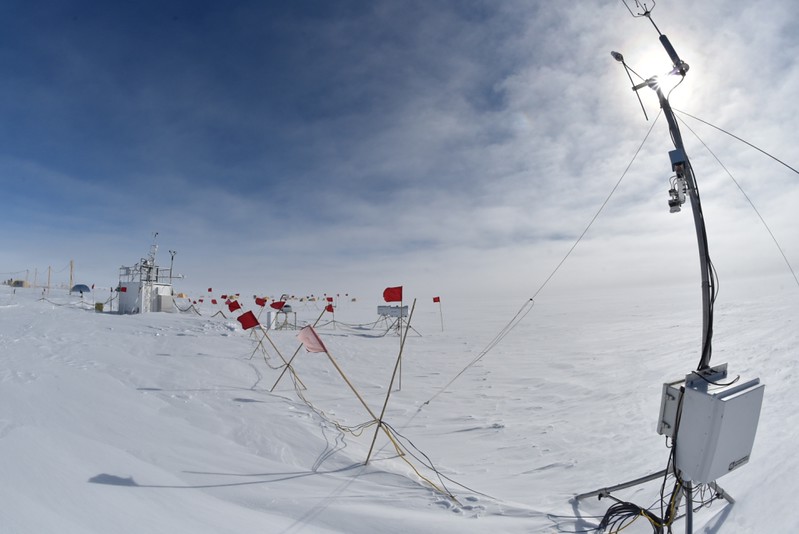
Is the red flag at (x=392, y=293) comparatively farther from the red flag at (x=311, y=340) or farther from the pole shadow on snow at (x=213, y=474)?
the pole shadow on snow at (x=213, y=474)

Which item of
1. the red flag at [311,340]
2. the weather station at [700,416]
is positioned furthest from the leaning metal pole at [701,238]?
the red flag at [311,340]

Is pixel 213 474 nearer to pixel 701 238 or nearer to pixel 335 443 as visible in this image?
pixel 335 443

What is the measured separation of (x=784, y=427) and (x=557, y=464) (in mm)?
3115

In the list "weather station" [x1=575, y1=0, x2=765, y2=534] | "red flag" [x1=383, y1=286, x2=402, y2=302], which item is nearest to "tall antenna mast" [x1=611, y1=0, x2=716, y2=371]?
"weather station" [x1=575, y1=0, x2=765, y2=534]

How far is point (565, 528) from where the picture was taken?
12.2ft

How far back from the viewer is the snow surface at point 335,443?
3582 mm

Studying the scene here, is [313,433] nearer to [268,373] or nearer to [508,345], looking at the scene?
[268,373]

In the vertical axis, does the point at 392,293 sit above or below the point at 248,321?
above

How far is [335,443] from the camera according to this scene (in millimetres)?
6141

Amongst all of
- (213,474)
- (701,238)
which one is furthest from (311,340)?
(701,238)

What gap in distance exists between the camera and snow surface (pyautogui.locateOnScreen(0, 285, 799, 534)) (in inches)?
141

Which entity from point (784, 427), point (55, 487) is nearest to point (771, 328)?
point (784, 427)

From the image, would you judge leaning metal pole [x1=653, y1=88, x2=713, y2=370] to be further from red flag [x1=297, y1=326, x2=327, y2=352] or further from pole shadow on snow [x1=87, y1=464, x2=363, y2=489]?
red flag [x1=297, y1=326, x2=327, y2=352]

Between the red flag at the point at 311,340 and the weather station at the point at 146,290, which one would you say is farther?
the weather station at the point at 146,290
